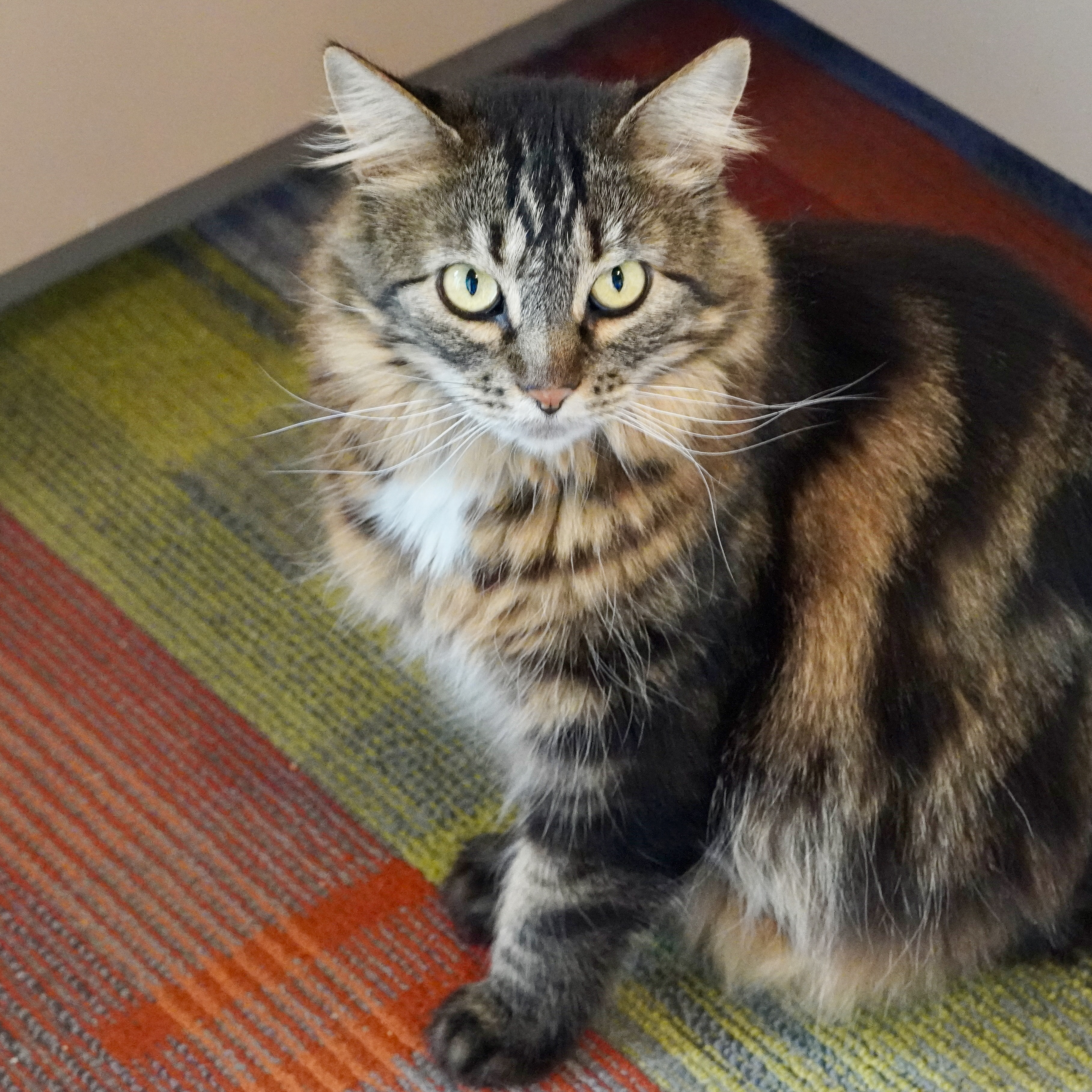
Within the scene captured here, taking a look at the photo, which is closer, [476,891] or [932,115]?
[476,891]

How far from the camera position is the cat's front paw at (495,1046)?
4.04 ft

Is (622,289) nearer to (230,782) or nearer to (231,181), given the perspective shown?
(230,782)

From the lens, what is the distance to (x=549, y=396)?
99 cm

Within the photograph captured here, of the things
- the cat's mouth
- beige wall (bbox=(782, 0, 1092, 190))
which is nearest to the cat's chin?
the cat's mouth

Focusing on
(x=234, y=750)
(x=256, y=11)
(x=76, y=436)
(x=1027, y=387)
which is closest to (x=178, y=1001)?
(x=234, y=750)

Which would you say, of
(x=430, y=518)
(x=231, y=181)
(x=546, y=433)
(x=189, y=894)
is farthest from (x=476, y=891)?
(x=231, y=181)

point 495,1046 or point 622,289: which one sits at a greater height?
point 622,289

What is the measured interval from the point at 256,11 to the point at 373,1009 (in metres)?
1.23

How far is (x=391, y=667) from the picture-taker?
1.59 m

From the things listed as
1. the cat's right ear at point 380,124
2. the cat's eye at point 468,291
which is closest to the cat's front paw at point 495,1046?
the cat's eye at point 468,291

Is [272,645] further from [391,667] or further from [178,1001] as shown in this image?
[178,1001]

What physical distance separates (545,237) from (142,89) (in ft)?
3.10

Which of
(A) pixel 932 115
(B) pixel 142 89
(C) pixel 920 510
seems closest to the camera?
(C) pixel 920 510

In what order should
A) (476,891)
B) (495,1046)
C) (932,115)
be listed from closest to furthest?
(495,1046) < (476,891) < (932,115)
